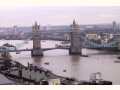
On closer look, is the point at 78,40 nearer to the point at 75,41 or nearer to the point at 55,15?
the point at 75,41

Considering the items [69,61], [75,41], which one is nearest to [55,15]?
[75,41]

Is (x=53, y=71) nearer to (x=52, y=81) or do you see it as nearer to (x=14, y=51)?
(x=52, y=81)

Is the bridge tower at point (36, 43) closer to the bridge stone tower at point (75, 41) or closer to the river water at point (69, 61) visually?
the river water at point (69, 61)

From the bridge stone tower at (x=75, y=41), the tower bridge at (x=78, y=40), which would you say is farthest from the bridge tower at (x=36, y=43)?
the bridge stone tower at (x=75, y=41)

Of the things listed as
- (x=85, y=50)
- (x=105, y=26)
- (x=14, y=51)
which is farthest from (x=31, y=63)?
(x=105, y=26)

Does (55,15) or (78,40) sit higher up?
(55,15)

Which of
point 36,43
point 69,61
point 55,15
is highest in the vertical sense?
point 55,15

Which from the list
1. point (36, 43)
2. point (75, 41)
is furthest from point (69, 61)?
point (36, 43)
